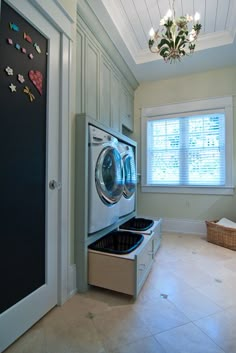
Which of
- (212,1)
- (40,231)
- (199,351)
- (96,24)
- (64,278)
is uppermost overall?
(212,1)

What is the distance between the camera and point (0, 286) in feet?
3.77

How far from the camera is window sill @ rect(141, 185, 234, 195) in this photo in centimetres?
356

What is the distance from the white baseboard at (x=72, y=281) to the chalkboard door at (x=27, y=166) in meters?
0.16

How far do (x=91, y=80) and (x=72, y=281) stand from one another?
213cm

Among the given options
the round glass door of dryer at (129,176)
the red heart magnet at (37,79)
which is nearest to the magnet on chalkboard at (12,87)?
the red heart magnet at (37,79)

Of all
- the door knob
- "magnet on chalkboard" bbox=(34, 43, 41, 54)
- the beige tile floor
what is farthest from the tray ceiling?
the beige tile floor

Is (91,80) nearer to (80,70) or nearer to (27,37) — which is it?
(80,70)

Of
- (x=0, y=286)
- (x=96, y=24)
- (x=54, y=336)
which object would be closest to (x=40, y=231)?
(x=0, y=286)

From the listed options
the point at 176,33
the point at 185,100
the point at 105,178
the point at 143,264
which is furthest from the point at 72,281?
the point at 185,100

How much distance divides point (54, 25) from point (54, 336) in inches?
84.7

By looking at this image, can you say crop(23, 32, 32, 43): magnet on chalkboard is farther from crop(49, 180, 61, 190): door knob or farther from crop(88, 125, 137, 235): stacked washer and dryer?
crop(49, 180, 61, 190): door knob

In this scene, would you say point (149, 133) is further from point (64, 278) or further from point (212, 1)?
point (64, 278)

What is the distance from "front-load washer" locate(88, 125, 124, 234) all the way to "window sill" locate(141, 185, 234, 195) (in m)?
1.73

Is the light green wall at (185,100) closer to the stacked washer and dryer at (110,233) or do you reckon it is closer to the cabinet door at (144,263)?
the stacked washer and dryer at (110,233)
